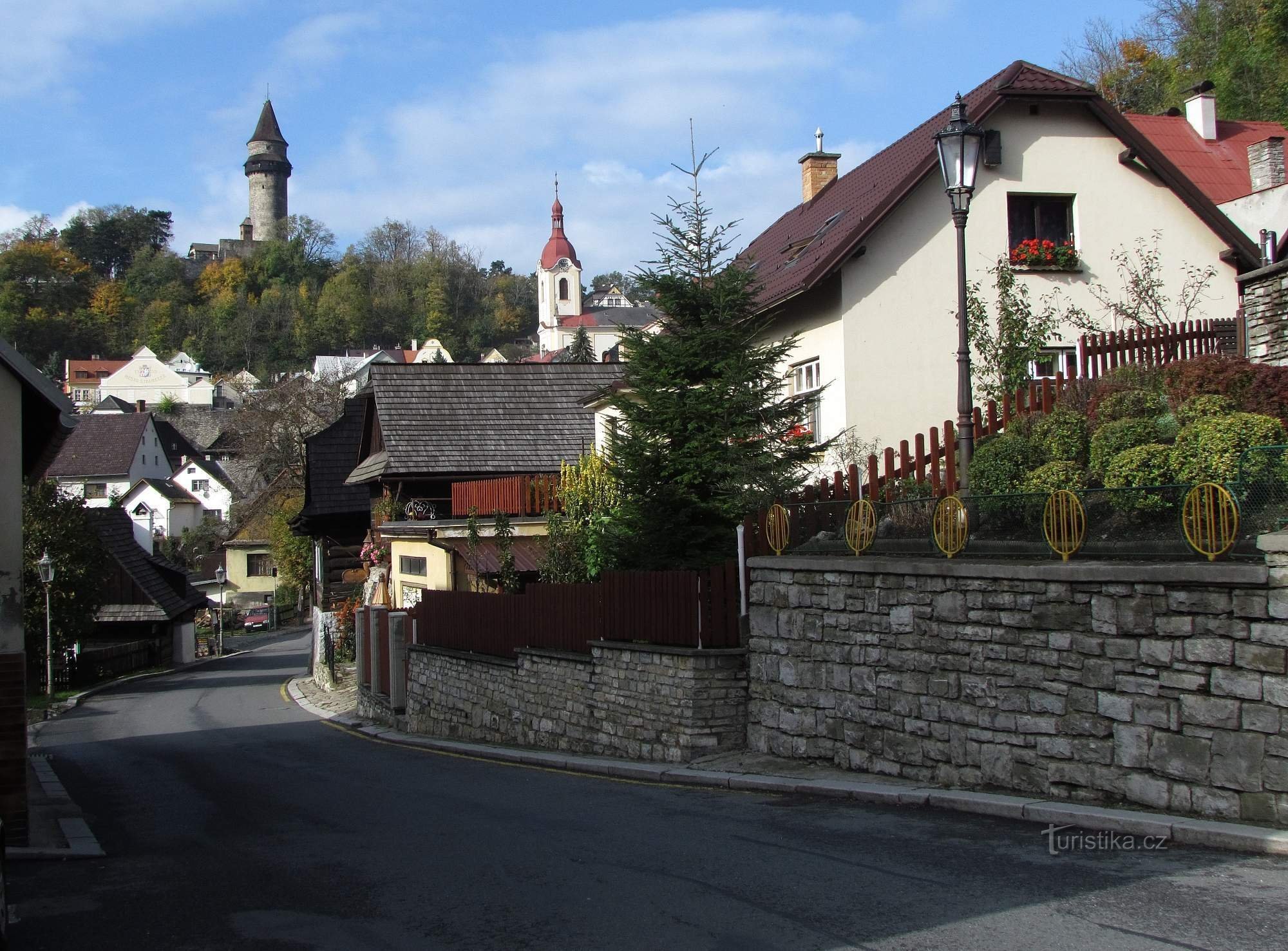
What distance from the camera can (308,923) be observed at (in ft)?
23.9

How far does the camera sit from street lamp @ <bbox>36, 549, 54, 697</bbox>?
30359 mm

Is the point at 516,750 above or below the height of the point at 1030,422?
below

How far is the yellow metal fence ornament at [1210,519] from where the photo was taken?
8.23m

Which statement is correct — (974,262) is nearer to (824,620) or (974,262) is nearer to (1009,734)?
(824,620)

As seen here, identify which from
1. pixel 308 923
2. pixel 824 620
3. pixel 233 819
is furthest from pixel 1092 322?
pixel 308 923

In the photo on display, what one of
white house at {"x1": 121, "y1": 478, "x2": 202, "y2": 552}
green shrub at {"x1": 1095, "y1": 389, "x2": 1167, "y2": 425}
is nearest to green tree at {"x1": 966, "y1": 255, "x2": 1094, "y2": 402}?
green shrub at {"x1": 1095, "y1": 389, "x2": 1167, "y2": 425}

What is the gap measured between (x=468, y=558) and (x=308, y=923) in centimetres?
1734

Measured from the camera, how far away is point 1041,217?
2020cm

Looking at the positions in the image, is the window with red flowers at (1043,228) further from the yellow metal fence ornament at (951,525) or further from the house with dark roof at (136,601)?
the house with dark roof at (136,601)

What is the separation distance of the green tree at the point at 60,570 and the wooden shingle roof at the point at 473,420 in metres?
12.6

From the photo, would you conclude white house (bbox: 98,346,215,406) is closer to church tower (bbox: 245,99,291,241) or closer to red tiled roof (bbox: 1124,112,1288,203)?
church tower (bbox: 245,99,291,241)

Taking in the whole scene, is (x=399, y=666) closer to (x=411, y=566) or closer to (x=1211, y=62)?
(x=411, y=566)

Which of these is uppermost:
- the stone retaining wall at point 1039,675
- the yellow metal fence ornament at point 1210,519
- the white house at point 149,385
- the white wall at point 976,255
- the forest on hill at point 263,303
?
the forest on hill at point 263,303

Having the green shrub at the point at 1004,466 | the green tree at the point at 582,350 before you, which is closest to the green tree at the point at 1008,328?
the green shrub at the point at 1004,466
